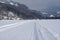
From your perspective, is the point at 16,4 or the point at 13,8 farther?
the point at 13,8

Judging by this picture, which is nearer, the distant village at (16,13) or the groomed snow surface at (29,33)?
the groomed snow surface at (29,33)

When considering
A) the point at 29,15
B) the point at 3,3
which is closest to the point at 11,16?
the point at 29,15

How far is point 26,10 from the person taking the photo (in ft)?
179

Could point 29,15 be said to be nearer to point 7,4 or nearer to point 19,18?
point 19,18

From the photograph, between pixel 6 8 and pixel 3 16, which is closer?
pixel 3 16

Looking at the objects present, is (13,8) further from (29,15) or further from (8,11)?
(29,15)

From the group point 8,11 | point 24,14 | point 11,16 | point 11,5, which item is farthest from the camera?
point 11,5

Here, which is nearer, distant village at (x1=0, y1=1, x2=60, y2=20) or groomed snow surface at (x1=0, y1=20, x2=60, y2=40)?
groomed snow surface at (x1=0, y1=20, x2=60, y2=40)

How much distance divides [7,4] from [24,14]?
10.5m

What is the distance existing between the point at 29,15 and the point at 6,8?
32.6ft

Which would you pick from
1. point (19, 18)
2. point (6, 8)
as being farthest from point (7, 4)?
point (19, 18)

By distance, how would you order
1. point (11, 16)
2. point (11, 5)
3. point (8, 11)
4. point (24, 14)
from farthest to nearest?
point (11, 5)
point (8, 11)
point (24, 14)
point (11, 16)

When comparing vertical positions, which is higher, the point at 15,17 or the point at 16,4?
the point at 16,4

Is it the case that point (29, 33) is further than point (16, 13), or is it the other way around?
point (16, 13)
